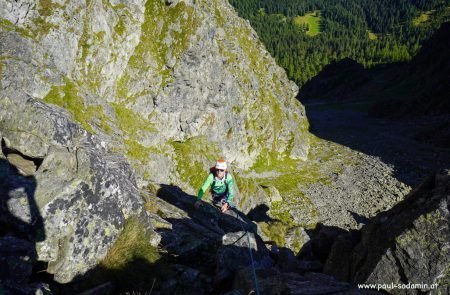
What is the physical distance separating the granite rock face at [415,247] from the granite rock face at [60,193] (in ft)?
22.3

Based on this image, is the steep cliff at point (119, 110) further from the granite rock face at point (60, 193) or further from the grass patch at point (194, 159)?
the grass patch at point (194, 159)

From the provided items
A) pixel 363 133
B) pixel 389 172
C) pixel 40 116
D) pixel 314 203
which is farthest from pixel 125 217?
pixel 363 133

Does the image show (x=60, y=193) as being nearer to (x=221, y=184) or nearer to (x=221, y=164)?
(x=221, y=164)

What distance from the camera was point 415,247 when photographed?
8.80 meters

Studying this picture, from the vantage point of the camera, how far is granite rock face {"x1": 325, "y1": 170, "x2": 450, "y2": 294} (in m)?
8.42

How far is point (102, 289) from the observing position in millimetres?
8000

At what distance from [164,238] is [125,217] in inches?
68.4

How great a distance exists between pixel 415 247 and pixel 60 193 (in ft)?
32.9

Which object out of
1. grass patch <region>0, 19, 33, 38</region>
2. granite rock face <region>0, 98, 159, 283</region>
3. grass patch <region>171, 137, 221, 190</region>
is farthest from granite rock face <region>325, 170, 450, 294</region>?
grass patch <region>171, 137, 221, 190</region>

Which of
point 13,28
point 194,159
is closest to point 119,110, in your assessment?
point 194,159

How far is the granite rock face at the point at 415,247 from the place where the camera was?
842 centimetres

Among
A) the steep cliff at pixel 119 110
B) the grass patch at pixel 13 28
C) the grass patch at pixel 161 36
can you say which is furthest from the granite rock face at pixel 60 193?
the grass patch at pixel 161 36

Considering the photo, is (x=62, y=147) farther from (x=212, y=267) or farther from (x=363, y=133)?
(x=363, y=133)

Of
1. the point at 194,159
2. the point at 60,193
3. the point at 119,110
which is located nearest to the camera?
the point at 60,193
